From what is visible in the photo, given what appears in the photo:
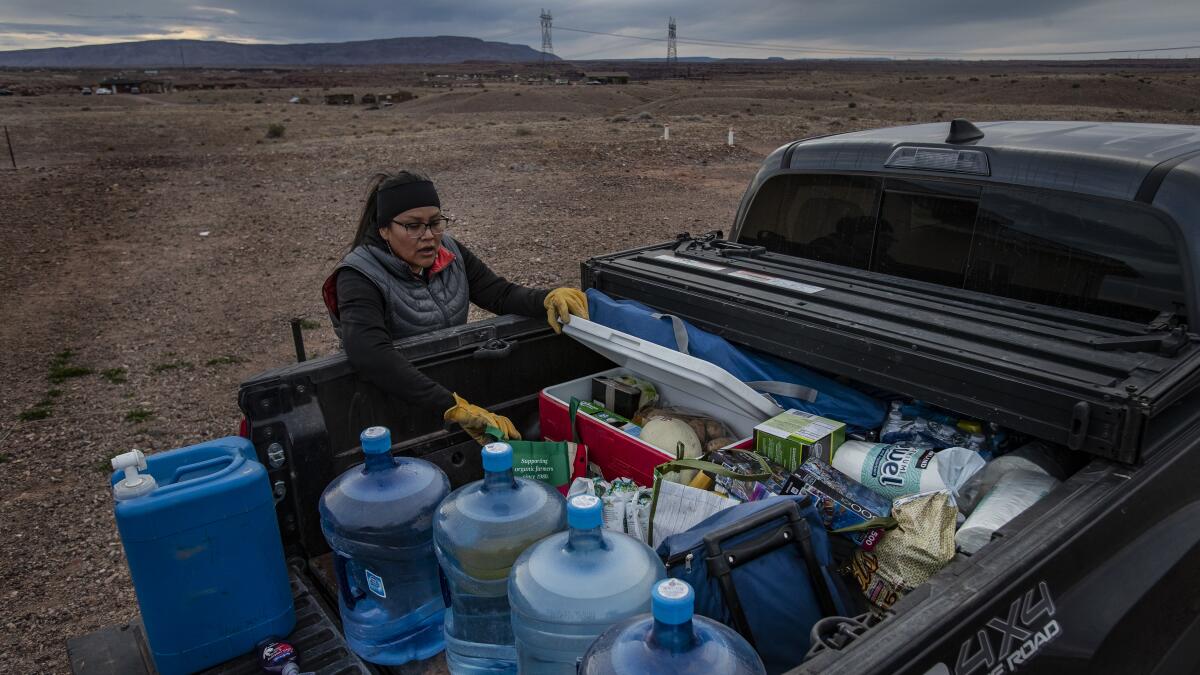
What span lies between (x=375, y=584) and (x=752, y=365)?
1.51 m

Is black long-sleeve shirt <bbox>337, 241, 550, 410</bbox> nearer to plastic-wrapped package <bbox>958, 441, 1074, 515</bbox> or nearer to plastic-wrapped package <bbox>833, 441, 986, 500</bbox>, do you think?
plastic-wrapped package <bbox>833, 441, 986, 500</bbox>

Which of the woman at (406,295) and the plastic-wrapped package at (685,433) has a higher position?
the woman at (406,295)

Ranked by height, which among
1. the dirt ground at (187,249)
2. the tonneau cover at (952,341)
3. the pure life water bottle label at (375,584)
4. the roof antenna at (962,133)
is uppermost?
the roof antenna at (962,133)

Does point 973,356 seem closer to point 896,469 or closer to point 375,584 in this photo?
point 896,469

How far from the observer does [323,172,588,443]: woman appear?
2791 mm

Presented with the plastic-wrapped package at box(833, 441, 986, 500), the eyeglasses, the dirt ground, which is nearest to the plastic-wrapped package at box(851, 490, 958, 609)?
the plastic-wrapped package at box(833, 441, 986, 500)

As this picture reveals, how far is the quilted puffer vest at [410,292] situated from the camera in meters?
3.21

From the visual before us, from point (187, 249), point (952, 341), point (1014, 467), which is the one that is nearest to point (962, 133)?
point (952, 341)

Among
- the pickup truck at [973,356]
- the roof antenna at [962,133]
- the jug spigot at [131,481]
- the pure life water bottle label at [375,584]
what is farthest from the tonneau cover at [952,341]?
the jug spigot at [131,481]

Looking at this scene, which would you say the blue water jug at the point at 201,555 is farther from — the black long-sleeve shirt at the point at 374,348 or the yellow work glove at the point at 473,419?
the yellow work glove at the point at 473,419

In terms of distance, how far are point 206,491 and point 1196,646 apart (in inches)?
118

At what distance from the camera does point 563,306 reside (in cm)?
335

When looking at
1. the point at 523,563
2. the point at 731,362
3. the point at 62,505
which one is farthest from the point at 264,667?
the point at 62,505

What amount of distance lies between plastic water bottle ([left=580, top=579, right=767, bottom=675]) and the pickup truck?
0.55 feet
